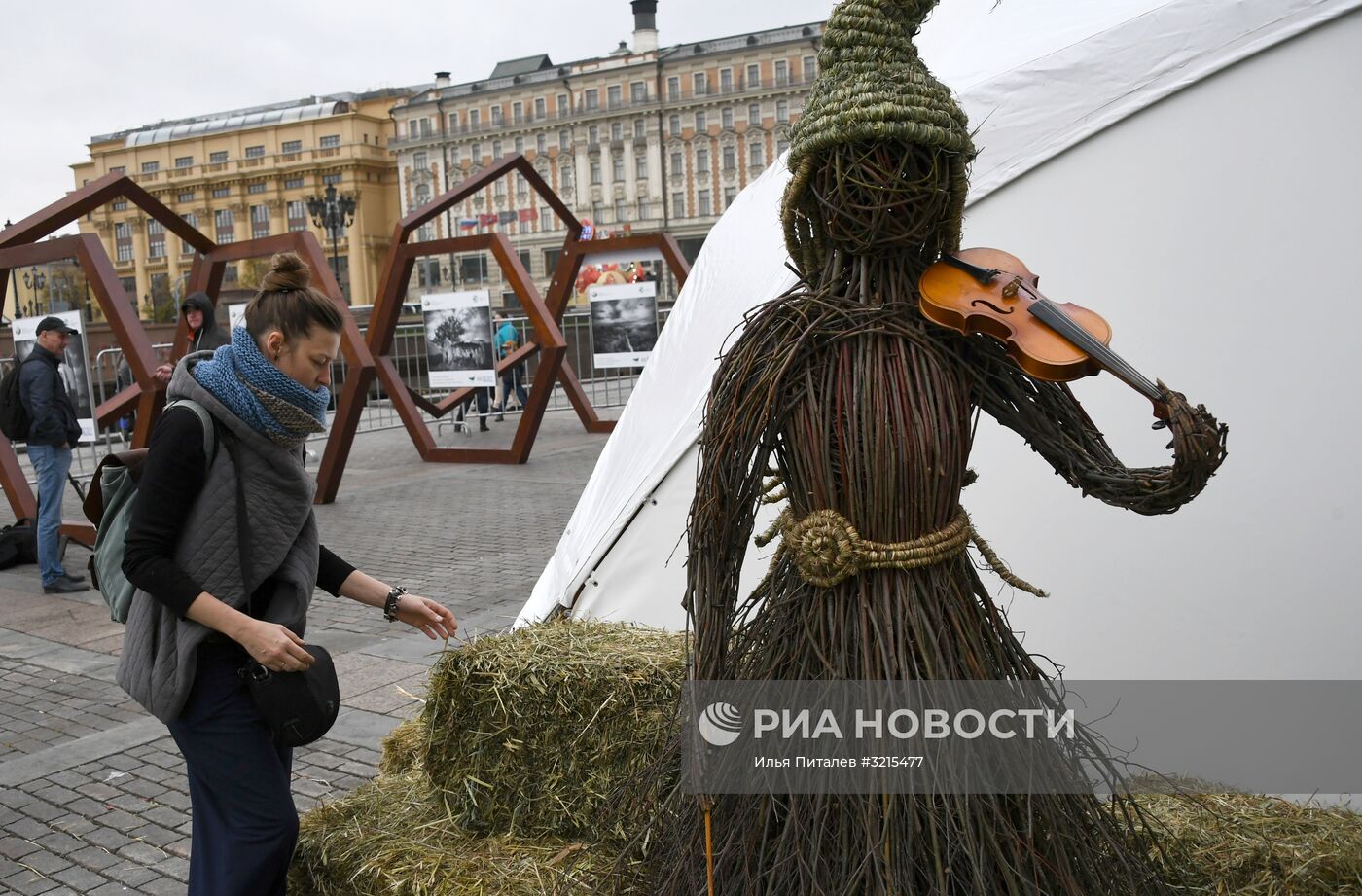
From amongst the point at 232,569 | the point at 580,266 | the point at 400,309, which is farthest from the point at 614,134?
the point at 232,569

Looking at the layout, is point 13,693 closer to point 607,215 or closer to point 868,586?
point 868,586

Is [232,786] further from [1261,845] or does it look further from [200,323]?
[200,323]

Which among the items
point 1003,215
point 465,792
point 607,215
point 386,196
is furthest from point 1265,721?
point 386,196

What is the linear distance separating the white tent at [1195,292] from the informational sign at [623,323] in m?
13.1

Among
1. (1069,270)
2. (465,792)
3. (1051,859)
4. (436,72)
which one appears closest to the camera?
(1051,859)

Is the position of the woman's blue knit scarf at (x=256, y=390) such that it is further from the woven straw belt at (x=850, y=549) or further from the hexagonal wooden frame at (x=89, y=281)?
the hexagonal wooden frame at (x=89, y=281)

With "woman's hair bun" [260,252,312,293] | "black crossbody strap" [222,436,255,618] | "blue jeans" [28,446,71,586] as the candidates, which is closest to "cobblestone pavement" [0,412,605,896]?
"blue jeans" [28,446,71,586]

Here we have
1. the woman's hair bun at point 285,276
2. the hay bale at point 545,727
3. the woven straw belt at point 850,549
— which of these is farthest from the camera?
the hay bale at point 545,727

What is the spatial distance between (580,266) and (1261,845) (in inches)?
584

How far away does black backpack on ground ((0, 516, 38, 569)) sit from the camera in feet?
30.8

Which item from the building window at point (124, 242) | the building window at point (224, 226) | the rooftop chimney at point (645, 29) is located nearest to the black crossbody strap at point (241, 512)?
the rooftop chimney at point (645, 29)

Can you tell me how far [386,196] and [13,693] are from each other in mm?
97316

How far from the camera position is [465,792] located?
3.19 meters

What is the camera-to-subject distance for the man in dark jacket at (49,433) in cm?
827
